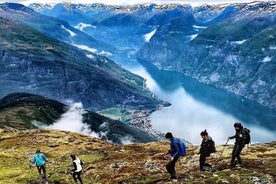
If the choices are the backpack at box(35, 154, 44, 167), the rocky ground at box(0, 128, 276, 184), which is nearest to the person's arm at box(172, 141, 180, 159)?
the rocky ground at box(0, 128, 276, 184)

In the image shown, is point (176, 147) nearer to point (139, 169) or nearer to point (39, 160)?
point (139, 169)

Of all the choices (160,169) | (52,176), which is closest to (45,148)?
(52,176)

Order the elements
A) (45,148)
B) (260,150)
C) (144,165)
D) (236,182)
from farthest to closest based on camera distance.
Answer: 1. (45,148)
2. (260,150)
3. (144,165)
4. (236,182)

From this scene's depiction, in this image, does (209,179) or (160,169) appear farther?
(160,169)

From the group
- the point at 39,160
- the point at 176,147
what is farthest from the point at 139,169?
the point at 176,147

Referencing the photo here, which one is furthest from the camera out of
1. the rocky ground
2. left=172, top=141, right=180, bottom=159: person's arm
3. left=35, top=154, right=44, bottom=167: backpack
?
left=35, top=154, right=44, bottom=167: backpack

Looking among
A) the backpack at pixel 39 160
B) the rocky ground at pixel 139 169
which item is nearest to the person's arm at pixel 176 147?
the rocky ground at pixel 139 169

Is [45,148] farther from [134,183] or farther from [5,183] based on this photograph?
[134,183]

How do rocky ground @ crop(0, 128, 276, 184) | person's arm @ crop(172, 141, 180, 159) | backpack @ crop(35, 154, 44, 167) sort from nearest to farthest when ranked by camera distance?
person's arm @ crop(172, 141, 180, 159) → rocky ground @ crop(0, 128, 276, 184) → backpack @ crop(35, 154, 44, 167)

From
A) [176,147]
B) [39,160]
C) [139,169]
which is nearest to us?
[176,147]

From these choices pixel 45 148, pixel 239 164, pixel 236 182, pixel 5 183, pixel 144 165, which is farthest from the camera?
pixel 45 148

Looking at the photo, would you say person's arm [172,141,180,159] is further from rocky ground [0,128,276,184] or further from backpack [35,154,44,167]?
backpack [35,154,44,167]
